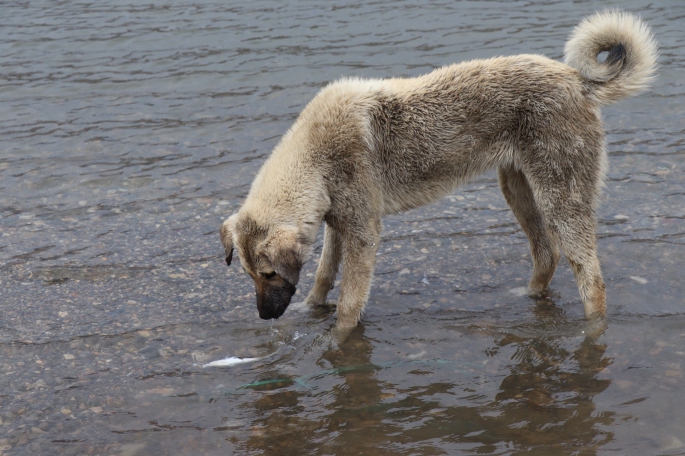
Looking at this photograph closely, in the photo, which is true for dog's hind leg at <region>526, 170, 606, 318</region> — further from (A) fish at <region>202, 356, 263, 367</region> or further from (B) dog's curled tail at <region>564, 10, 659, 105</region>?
(A) fish at <region>202, 356, 263, 367</region>

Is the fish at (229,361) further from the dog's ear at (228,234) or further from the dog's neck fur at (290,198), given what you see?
the dog's neck fur at (290,198)

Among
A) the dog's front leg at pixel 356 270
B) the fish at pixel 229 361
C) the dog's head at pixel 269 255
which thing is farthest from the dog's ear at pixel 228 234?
the dog's front leg at pixel 356 270

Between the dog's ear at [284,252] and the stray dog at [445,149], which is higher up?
the stray dog at [445,149]

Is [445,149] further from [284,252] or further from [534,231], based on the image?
[284,252]

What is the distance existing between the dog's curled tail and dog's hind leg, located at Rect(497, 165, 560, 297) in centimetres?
102

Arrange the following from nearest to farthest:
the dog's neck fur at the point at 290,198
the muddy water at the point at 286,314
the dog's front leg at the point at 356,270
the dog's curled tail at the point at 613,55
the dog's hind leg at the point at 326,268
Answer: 1. the muddy water at the point at 286,314
2. the dog's neck fur at the point at 290,198
3. the dog's curled tail at the point at 613,55
4. the dog's front leg at the point at 356,270
5. the dog's hind leg at the point at 326,268

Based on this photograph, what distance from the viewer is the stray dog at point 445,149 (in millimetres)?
5848

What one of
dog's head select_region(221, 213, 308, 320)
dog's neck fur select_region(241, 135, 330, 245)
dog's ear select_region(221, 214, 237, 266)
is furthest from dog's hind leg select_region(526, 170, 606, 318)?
dog's ear select_region(221, 214, 237, 266)

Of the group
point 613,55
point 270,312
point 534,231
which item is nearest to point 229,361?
point 270,312

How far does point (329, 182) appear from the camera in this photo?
19.6 feet

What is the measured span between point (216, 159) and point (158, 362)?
170 inches

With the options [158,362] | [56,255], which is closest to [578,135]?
[158,362]

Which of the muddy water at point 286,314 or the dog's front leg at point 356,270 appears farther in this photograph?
the dog's front leg at point 356,270

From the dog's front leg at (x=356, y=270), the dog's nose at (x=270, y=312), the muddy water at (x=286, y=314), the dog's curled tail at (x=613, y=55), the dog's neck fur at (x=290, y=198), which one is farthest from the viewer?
the dog's front leg at (x=356, y=270)
